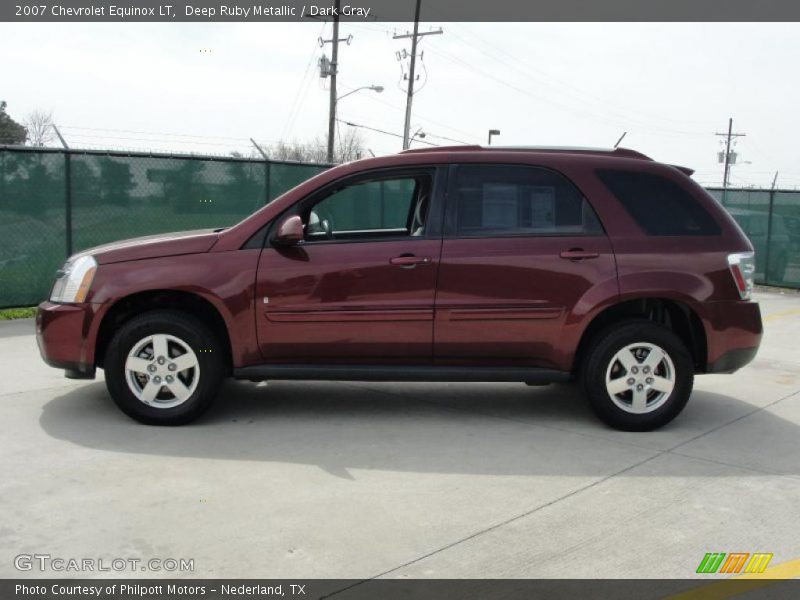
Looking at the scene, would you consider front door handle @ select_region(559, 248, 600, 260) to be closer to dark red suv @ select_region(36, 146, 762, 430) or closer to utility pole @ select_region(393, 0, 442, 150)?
dark red suv @ select_region(36, 146, 762, 430)

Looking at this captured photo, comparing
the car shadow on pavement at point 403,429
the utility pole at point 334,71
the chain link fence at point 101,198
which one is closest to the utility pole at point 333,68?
the utility pole at point 334,71

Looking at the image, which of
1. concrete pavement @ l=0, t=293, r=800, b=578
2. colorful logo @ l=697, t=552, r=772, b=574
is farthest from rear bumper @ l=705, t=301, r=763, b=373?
colorful logo @ l=697, t=552, r=772, b=574

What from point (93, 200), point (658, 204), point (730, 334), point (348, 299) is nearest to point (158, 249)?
point (348, 299)

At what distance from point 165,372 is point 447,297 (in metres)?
1.93

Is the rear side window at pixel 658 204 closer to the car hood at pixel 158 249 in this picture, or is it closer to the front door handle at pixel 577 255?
the front door handle at pixel 577 255

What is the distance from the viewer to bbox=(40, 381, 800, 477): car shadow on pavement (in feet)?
16.9

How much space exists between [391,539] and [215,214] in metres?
8.82

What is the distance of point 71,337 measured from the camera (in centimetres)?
568

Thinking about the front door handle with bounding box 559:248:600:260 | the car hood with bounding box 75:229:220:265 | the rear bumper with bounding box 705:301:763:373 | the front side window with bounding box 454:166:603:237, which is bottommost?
the rear bumper with bounding box 705:301:763:373

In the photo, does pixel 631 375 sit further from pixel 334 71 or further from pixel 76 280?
pixel 334 71

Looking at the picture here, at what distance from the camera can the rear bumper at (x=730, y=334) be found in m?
5.73

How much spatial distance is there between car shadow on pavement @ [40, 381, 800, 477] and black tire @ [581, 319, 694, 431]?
0.11 meters
